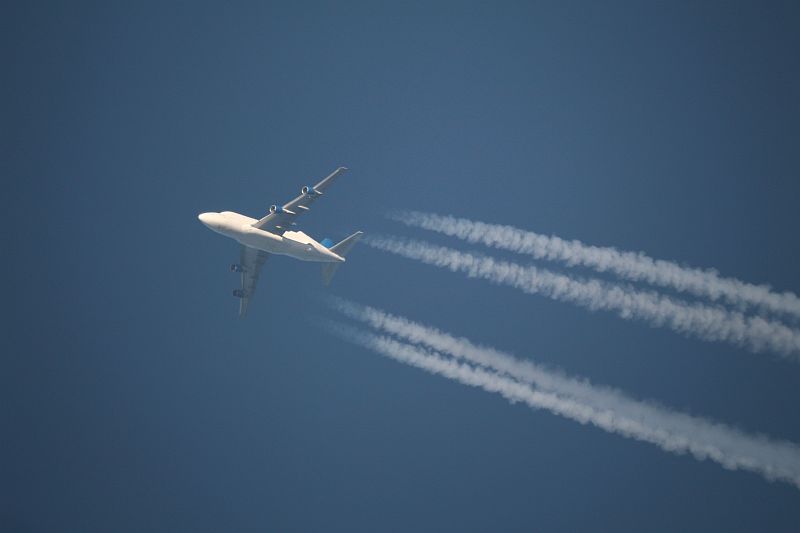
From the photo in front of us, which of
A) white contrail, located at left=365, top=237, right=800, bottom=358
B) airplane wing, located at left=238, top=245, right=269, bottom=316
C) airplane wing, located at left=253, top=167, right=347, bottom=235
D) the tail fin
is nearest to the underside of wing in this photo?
airplane wing, located at left=238, top=245, right=269, bottom=316

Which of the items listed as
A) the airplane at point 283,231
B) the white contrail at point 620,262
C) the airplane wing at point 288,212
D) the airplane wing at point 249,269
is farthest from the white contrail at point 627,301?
the airplane wing at point 249,269

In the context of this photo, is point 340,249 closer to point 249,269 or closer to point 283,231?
point 283,231

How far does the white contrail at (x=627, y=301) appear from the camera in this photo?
39.8 metres

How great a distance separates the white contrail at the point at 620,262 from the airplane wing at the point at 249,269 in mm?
13650

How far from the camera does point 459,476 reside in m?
78.8

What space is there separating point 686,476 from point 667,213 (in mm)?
47236

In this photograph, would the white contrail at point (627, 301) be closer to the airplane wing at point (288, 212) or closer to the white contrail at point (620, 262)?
the white contrail at point (620, 262)

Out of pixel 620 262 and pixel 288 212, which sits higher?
pixel 620 262

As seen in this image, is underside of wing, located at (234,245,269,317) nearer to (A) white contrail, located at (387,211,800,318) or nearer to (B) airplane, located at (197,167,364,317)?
(B) airplane, located at (197,167,364,317)

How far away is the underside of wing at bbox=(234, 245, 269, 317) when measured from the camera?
56.8 m

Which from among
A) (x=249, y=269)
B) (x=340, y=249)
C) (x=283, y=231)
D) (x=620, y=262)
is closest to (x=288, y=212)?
(x=283, y=231)

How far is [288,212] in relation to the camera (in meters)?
50.2

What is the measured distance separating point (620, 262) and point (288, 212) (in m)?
27.9

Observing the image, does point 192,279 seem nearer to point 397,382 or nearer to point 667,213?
point 397,382
